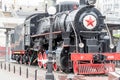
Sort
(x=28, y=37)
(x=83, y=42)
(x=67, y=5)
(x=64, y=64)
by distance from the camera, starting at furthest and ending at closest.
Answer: (x=28, y=37)
(x=67, y=5)
(x=83, y=42)
(x=64, y=64)

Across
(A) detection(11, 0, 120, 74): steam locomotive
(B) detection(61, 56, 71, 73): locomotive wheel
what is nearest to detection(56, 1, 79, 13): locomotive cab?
(A) detection(11, 0, 120, 74): steam locomotive

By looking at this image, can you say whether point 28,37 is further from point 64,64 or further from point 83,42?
point 83,42

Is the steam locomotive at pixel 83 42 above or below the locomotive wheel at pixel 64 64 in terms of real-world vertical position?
above

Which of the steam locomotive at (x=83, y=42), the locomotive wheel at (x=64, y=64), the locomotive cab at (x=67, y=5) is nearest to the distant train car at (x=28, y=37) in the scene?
the locomotive cab at (x=67, y=5)

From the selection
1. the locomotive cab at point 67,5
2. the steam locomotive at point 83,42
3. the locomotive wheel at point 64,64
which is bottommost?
the locomotive wheel at point 64,64

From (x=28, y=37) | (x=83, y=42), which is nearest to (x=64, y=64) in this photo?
(x=83, y=42)

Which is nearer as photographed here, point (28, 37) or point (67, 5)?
point (67, 5)

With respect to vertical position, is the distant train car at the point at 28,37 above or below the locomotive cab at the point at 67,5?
below

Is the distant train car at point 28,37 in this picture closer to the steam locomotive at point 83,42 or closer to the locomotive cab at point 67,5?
the locomotive cab at point 67,5

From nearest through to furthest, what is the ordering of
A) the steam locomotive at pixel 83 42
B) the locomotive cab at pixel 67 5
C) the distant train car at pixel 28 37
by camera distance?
the steam locomotive at pixel 83 42 < the locomotive cab at pixel 67 5 < the distant train car at pixel 28 37

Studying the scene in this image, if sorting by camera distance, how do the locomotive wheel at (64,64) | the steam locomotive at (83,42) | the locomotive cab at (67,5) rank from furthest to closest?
the locomotive cab at (67,5)
the locomotive wheel at (64,64)
the steam locomotive at (83,42)

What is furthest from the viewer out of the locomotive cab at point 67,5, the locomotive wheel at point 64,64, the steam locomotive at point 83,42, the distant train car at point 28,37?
the distant train car at point 28,37

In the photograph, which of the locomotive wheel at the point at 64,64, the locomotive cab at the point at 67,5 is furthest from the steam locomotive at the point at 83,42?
the locomotive cab at the point at 67,5

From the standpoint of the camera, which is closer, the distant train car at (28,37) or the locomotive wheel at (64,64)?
the locomotive wheel at (64,64)
